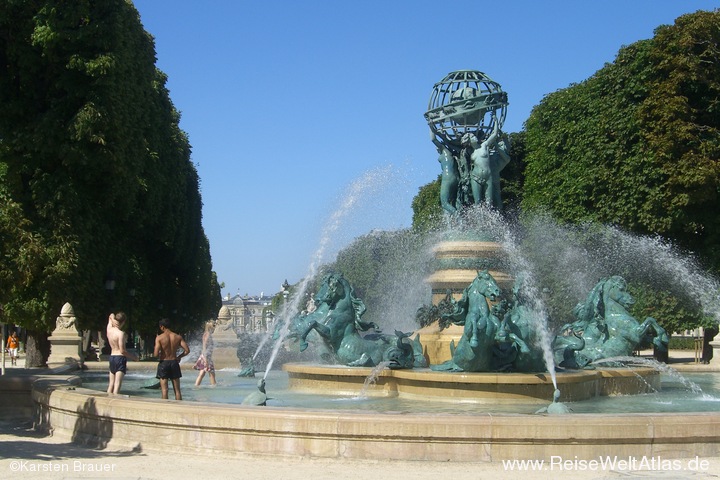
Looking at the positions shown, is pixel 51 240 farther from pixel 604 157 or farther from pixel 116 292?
pixel 604 157

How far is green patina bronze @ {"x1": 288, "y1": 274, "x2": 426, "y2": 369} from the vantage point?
1645cm

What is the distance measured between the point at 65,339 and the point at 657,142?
20212 millimetres

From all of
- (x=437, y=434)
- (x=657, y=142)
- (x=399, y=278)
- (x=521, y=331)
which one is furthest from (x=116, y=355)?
(x=657, y=142)

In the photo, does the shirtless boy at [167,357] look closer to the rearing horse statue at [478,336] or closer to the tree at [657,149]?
the rearing horse statue at [478,336]

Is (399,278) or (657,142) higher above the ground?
(657,142)

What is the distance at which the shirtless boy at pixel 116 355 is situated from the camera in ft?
45.0

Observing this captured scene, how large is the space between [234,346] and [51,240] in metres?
6.03

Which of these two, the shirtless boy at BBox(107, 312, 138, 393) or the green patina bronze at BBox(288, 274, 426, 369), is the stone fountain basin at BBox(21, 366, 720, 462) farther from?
the green patina bronze at BBox(288, 274, 426, 369)

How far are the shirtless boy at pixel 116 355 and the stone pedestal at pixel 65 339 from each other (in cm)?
1154

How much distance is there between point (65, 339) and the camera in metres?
25.1

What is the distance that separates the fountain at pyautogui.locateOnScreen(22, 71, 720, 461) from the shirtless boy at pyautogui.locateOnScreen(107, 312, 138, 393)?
18.9 inches

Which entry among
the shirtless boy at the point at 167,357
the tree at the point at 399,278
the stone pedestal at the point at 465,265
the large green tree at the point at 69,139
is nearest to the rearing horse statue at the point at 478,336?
the stone pedestal at the point at 465,265

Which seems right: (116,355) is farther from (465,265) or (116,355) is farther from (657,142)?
(657,142)

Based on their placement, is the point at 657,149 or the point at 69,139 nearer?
the point at 69,139
